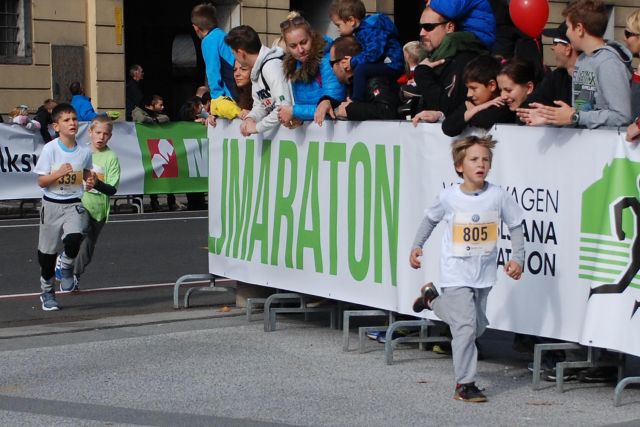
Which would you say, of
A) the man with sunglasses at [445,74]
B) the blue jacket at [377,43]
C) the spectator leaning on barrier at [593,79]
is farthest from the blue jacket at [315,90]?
the spectator leaning on barrier at [593,79]

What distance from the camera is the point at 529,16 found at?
10281 mm

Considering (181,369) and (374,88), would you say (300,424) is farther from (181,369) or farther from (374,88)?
(374,88)

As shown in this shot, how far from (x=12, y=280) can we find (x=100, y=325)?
299 cm

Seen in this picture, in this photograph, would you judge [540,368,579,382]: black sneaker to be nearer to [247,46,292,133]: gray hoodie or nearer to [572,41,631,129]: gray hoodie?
[572,41,631,129]: gray hoodie

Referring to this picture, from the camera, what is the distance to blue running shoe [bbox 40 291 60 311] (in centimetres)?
1102

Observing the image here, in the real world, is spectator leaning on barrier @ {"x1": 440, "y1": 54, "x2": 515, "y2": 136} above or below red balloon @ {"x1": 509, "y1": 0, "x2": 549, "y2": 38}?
below

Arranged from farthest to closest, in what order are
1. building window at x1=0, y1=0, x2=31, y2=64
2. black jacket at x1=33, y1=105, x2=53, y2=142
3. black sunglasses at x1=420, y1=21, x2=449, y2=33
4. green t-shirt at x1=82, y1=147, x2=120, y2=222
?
building window at x1=0, y1=0, x2=31, y2=64
black jacket at x1=33, y1=105, x2=53, y2=142
green t-shirt at x1=82, y1=147, x2=120, y2=222
black sunglasses at x1=420, y1=21, x2=449, y2=33

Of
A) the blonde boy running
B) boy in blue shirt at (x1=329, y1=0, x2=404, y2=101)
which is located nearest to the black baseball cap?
boy in blue shirt at (x1=329, y1=0, x2=404, y2=101)

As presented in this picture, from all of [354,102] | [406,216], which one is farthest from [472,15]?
[406,216]

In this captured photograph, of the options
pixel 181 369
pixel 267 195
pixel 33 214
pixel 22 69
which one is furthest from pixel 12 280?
pixel 22 69

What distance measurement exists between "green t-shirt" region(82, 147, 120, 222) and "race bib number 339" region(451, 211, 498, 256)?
5172 mm

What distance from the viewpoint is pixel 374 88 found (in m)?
9.27

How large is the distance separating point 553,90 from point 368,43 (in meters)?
1.78

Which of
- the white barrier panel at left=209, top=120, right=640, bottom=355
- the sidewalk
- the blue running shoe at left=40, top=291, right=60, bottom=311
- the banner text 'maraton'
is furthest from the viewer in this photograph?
the blue running shoe at left=40, top=291, right=60, bottom=311
